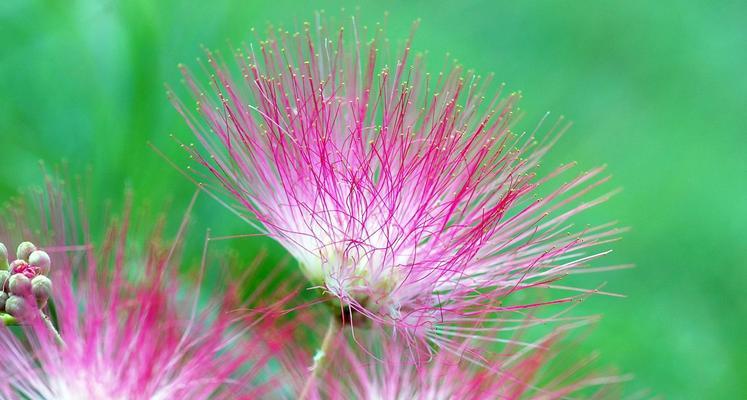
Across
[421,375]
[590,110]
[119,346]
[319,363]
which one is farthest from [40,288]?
[590,110]

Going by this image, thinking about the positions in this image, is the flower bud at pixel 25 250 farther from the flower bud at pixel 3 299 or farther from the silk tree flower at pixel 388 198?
the silk tree flower at pixel 388 198

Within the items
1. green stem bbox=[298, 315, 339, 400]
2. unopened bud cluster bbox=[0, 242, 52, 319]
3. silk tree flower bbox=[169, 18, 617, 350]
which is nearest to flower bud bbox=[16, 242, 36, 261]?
unopened bud cluster bbox=[0, 242, 52, 319]

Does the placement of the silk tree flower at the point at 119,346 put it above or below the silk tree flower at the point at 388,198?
below

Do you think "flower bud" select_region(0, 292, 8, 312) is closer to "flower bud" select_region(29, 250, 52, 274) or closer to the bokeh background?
"flower bud" select_region(29, 250, 52, 274)

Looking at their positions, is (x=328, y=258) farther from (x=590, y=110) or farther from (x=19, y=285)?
(x=590, y=110)

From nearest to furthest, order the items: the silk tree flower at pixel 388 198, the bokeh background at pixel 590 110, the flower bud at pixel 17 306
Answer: the flower bud at pixel 17 306 < the silk tree flower at pixel 388 198 < the bokeh background at pixel 590 110

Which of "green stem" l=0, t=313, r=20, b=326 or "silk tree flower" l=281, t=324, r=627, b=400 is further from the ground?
"silk tree flower" l=281, t=324, r=627, b=400

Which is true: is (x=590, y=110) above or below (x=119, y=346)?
above

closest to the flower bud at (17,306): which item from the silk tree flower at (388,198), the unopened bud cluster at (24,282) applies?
the unopened bud cluster at (24,282)

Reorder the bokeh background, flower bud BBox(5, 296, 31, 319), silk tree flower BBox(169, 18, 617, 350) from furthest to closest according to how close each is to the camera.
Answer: the bokeh background, silk tree flower BBox(169, 18, 617, 350), flower bud BBox(5, 296, 31, 319)
